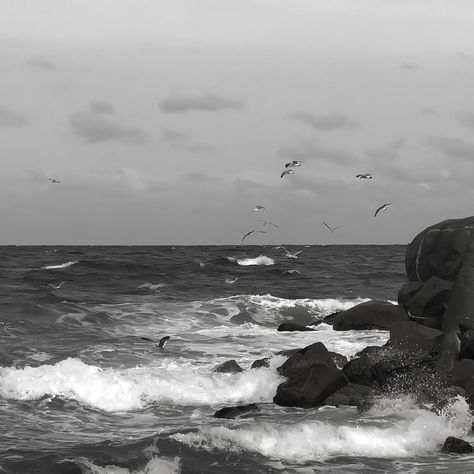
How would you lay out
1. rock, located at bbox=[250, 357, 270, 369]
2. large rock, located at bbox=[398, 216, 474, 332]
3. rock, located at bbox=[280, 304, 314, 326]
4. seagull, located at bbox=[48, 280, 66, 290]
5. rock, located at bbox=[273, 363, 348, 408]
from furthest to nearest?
seagull, located at bbox=[48, 280, 66, 290] < rock, located at bbox=[280, 304, 314, 326] < large rock, located at bbox=[398, 216, 474, 332] < rock, located at bbox=[250, 357, 270, 369] < rock, located at bbox=[273, 363, 348, 408]

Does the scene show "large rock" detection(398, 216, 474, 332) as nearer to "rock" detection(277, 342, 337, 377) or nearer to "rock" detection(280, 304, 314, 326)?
"rock" detection(277, 342, 337, 377)

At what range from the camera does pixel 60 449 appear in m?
13.8

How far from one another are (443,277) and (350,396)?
31.1 ft

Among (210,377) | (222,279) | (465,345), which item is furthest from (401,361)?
(222,279)

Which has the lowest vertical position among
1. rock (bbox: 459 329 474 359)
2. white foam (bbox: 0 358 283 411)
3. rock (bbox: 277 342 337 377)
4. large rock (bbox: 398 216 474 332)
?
white foam (bbox: 0 358 283 411)

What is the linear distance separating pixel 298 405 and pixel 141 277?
32.8 m

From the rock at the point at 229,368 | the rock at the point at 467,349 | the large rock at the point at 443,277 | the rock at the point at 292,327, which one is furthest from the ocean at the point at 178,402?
the rock at the point at 467,349

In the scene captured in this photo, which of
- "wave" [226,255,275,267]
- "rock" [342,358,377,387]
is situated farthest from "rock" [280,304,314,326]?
"wave" [226,255,275,267]

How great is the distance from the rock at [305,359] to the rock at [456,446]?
5.01 meters

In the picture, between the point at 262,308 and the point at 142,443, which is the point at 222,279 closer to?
the point at 262,308

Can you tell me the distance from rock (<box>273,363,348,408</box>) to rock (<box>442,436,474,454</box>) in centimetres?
369

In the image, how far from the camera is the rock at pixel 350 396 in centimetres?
1672

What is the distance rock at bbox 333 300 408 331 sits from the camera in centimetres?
2569

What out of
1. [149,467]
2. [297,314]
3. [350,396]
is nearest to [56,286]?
[297,314]
